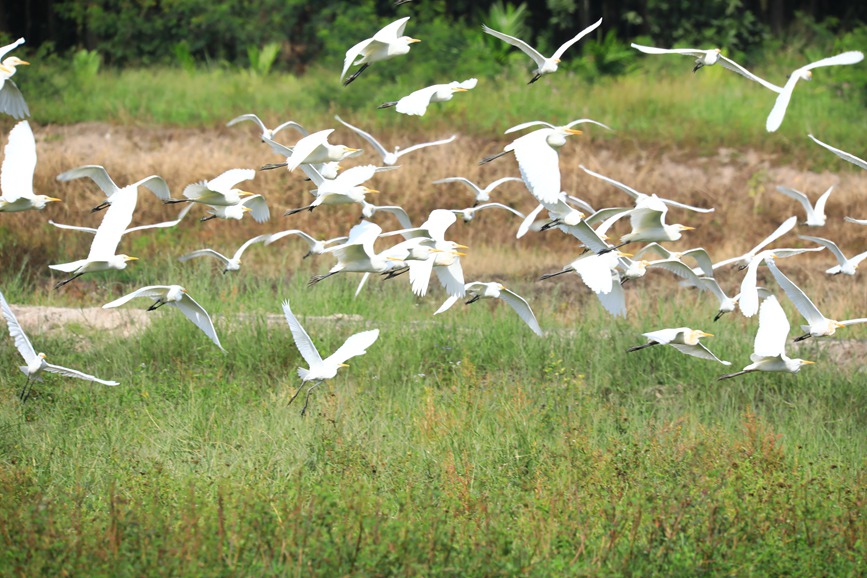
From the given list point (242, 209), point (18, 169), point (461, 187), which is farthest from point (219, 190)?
point (461, 187)

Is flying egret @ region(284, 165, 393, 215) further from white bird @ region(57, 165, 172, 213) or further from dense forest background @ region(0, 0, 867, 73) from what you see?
dense forest background @ region(0, 0, 867, 73)

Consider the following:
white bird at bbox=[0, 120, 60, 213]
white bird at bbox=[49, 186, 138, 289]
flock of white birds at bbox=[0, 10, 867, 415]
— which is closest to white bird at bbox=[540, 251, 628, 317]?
flock of white birds at bbox=[0, 10, 867, 415]

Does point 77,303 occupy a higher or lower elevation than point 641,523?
lower

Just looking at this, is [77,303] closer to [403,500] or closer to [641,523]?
[403,500]

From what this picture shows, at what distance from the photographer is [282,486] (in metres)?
5.98

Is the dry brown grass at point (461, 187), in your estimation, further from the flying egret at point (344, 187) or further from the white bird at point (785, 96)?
the white bird at point (785, 96)

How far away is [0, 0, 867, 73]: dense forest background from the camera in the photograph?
21875 mm

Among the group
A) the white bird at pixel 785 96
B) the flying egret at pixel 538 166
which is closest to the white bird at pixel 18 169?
the flying egret at pixel 538 166

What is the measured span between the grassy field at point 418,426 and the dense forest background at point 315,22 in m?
7.91

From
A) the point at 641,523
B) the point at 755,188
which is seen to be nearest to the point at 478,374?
the point at 641,523

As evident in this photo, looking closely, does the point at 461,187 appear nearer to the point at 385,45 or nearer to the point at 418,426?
the point at 385,45

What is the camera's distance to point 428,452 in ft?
21.1

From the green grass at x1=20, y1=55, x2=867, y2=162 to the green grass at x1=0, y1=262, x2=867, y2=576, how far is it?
6.95m

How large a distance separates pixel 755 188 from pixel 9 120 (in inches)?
405
